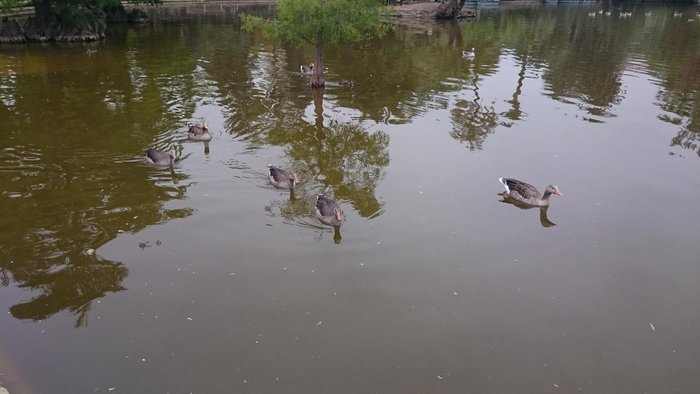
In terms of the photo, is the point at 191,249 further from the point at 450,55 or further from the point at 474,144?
the point at 450,55

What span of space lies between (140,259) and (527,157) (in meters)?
10.8

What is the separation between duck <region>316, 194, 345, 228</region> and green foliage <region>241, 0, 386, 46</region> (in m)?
10.6

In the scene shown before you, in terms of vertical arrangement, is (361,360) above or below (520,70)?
below

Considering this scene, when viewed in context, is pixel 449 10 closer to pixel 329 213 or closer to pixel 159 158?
pixel 159 158

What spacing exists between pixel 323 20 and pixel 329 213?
11024 millimetres

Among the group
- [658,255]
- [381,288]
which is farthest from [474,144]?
[381,288]

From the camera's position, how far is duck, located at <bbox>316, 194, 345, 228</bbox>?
10422 millimetres

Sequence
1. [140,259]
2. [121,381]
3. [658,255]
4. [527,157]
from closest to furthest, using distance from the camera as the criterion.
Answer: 1. [121,381]
2. [140,259]
3. [658,255]
4. [527,157]

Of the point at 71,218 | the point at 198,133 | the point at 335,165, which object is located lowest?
the point at 71,218

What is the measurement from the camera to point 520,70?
27.1m

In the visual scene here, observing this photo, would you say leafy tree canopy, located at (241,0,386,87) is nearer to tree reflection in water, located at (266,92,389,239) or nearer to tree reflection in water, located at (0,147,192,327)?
tree reflection in water, located at (266,92,389,239)

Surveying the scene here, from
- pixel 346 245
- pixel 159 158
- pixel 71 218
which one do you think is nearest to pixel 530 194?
pixel 346 245

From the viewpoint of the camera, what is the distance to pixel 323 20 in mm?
19031

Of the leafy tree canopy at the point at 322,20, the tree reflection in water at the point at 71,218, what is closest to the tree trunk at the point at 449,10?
the leafy tree canopy at the point at 322,20
